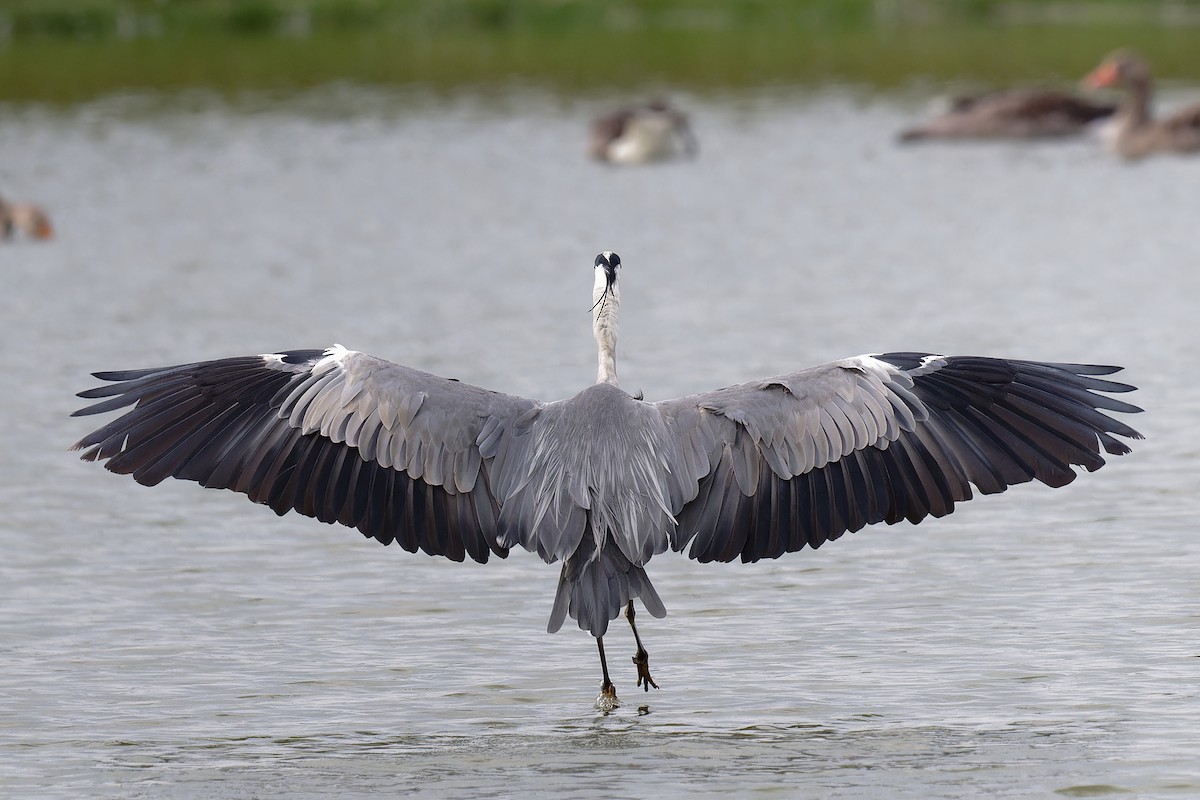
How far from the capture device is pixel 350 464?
7668 millimetres

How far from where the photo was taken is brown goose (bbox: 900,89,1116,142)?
27.8 metres

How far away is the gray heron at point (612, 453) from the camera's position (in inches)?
293

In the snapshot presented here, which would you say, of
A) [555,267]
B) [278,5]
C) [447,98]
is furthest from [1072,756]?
[278,5]

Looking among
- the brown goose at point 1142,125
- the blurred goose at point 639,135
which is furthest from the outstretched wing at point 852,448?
the blurred goose at point 639,135

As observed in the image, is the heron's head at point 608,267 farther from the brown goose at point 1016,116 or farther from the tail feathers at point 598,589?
the brown goose at point 1016,116

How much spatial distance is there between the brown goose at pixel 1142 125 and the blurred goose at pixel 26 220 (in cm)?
1268

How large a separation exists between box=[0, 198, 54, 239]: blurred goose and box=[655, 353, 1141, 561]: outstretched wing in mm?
13263

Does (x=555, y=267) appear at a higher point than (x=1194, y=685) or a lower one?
higher

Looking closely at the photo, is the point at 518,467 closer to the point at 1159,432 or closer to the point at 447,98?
the point at 1159,432

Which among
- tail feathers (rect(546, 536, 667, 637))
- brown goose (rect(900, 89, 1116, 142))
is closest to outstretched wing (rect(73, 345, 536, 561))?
tail feathers (rect(546, 536, 667, 637))

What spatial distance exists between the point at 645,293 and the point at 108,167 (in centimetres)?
1114

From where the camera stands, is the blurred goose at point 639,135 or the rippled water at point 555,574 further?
the blurred goose at point 639,135

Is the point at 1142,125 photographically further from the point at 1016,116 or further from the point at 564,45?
the point at 564,45

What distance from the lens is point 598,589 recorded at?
24.2 feet
